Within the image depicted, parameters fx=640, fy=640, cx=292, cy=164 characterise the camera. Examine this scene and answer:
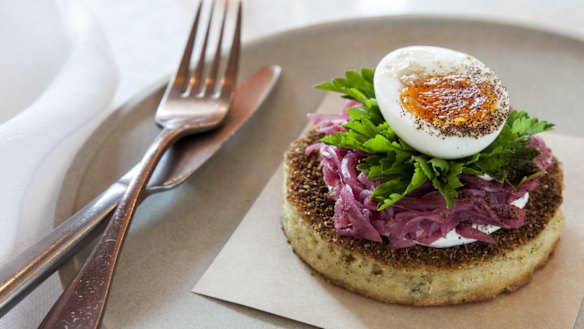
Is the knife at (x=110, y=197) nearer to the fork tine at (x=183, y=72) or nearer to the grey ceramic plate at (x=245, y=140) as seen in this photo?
the grey ceramic plate at (x=245, y=140)

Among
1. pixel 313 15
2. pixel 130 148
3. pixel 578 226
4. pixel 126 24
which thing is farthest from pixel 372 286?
pixel 126 24

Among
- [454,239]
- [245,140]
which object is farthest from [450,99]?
[245,140]

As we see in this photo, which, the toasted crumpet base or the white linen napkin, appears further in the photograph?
the white linen napkin

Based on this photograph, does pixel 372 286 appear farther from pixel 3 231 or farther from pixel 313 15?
pixel 313 15

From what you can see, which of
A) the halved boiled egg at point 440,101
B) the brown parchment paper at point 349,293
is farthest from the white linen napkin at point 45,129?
the halved boiled egg at point 440,101

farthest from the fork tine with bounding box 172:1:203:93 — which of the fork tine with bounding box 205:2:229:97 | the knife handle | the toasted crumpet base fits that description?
the toasted crumpet base

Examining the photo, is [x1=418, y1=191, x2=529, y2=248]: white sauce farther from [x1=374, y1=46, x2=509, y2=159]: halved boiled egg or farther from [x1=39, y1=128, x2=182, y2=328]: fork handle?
[x1=39, y1=128, x2=182, y2=328]: fork handle
